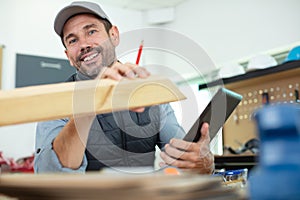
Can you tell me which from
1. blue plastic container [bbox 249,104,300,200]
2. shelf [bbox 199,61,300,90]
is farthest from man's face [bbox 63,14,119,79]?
blue plastic container [bbox 249,104,300,200]

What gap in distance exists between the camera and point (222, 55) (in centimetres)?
336

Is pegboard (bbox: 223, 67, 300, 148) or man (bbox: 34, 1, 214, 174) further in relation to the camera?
pegboard (bbox: 223, 67, 300, 148)

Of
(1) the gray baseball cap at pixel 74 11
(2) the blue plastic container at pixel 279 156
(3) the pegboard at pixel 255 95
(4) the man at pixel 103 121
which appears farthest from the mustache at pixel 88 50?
(3) the pegboard at pixel 255 95

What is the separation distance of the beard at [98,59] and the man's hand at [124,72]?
0.61 m

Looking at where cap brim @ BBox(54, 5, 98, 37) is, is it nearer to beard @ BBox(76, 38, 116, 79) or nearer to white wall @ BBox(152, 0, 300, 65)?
beard @ BBox(76, 38, 116, 79)

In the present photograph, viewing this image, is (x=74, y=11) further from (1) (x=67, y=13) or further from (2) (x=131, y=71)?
(2) (x=131, y=71)

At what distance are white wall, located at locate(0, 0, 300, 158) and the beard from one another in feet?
6.37

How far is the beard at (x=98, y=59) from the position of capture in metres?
1.22

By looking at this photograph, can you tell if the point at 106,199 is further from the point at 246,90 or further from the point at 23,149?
the point at 23,149

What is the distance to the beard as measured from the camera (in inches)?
48.0

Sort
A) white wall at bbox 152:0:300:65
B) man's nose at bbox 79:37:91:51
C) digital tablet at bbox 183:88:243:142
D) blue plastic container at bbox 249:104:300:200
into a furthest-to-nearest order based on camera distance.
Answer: white wall at bbox 152:0:300:65 → man's nose at bbox 79:37:91:51 → digital tablet at bbox 183:88:243:142 → blue plastic container at bbox 249:104:300:200

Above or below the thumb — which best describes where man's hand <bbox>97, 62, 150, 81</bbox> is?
above

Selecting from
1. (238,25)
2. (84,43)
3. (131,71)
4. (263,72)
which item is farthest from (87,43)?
(238,25)

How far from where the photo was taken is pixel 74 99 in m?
0.49
